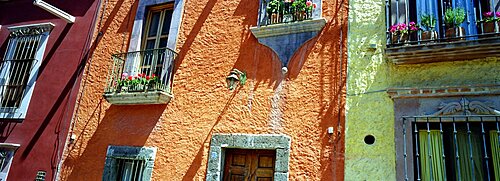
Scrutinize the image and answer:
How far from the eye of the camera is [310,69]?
6387 millimetres

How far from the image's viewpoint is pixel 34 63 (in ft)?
29.3

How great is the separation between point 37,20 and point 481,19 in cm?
940

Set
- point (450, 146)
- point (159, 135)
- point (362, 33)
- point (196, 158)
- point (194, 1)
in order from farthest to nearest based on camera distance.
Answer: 1. point (194, 1)
2. point (159, 135)
3. point (196, 158)
4. point (362, 33)
5. point (450, 146)

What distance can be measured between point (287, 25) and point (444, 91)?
2.70 metres

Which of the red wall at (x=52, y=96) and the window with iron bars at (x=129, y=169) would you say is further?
the red wall at (x=52, y=96)

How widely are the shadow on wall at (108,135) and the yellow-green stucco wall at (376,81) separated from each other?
362 centimetres

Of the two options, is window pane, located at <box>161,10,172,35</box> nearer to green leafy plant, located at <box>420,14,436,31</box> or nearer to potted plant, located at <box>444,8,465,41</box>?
green leafy plant, located at <box>420,14,436,31</box>

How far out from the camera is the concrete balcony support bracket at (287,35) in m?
6.52

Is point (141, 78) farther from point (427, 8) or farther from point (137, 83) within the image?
point (427, 8)

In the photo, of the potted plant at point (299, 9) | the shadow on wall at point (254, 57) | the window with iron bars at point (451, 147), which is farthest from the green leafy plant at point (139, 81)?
the window with iron bars at point (451, 147)

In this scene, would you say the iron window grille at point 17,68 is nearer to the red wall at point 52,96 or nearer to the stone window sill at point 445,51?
the red wall at point 52,96

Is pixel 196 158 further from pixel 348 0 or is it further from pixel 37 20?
pixel 37 20

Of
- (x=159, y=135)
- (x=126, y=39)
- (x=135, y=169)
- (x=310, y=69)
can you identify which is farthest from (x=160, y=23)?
(x=310, y=69)

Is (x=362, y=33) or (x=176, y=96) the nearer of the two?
(x=362, y=33)
